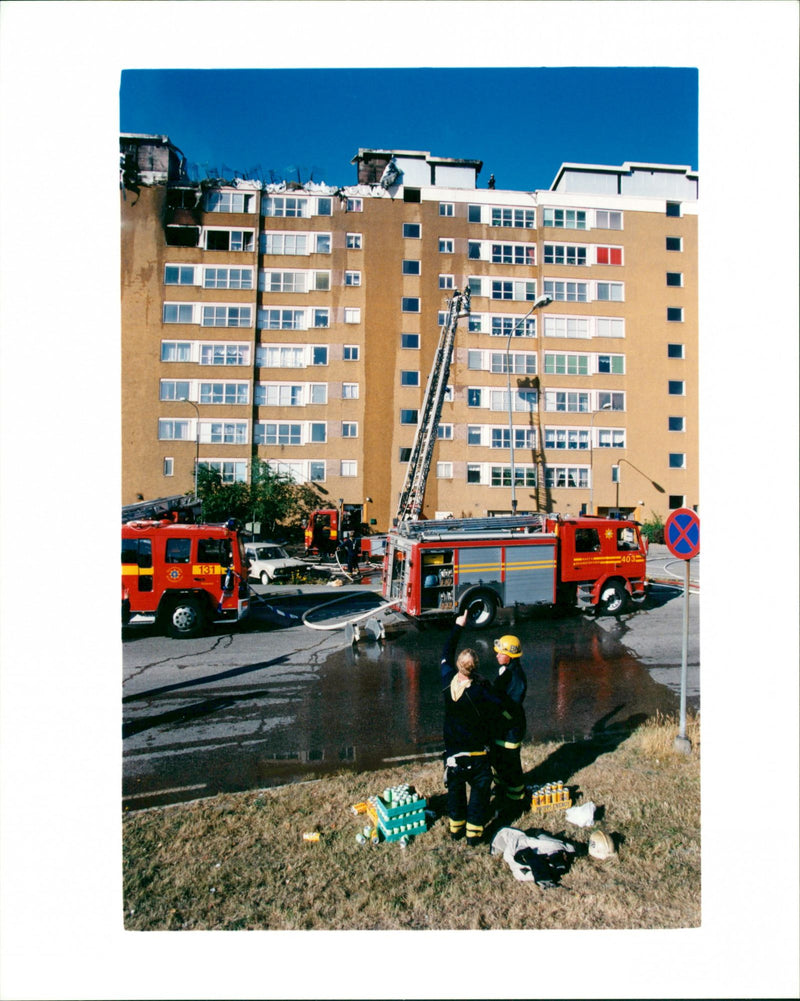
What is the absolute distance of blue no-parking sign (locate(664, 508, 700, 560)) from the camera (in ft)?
16.7

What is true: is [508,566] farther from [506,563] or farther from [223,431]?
[223,431]

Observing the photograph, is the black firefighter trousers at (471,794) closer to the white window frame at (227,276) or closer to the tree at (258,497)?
the tree at (258,497)

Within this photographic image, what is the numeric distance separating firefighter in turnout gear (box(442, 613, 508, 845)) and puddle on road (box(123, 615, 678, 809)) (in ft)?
4.18

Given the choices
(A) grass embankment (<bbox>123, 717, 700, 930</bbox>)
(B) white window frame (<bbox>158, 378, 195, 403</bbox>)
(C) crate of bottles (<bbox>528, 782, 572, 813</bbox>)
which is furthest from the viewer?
(B) white window frame (<bbox>158, 378, 195, 403</bbox>)

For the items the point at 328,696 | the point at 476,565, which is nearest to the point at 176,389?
the point at 328,696

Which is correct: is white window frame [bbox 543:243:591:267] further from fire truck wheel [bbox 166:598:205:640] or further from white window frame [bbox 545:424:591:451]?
fire truck wheel [bbox 166:598:205:640]

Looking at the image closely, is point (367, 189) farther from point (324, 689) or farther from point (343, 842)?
point (343, 842)

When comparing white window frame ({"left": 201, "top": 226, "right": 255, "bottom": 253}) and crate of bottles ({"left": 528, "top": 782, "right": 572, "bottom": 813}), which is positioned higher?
white window frame ({"left": 201, "top": 226, "right": 255, "bottom": 253})

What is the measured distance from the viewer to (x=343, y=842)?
4254mm

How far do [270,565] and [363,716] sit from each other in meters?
9.18

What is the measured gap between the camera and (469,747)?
4.25 metres

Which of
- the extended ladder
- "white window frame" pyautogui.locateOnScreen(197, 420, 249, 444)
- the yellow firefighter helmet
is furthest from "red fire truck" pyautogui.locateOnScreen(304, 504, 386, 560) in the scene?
the yellow firefighter helmet

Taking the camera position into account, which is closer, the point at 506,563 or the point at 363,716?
the point at 363,716
